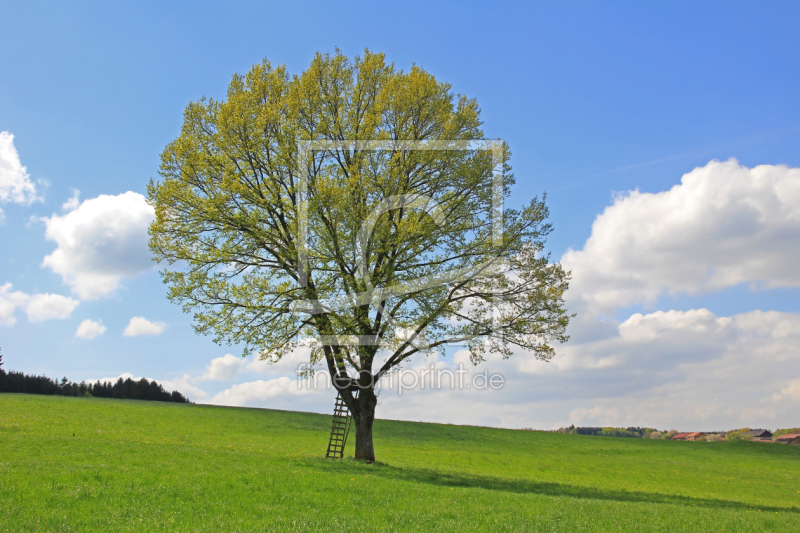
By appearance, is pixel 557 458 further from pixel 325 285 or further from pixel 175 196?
pixel 175 196

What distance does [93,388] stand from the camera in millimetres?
100062

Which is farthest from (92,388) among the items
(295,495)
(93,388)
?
(295,495)

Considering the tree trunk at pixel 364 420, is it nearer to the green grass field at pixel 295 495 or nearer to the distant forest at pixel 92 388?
the green grass field at pixel 295 495

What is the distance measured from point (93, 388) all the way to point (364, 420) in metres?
98.4

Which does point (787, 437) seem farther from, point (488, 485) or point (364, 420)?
point (364, 420)

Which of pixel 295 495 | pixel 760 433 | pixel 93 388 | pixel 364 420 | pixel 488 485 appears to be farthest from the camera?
pixel 760 433

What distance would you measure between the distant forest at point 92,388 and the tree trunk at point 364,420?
280 ft

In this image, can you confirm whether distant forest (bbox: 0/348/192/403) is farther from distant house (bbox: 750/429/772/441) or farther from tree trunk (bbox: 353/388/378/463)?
distant house (bbox: 750/429/772/441)

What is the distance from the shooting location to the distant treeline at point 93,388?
92500mm

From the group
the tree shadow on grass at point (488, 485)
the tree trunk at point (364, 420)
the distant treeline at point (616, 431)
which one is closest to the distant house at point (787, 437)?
the distant treeline at point (616, 431)

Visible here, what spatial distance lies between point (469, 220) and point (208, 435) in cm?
3303

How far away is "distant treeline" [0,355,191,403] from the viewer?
92500 mm

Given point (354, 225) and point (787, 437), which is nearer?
point (354, 225)

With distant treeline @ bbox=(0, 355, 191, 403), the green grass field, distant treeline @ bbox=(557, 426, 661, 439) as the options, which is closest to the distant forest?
distant treeline @ bbox=(0, 355, 191, 403)
